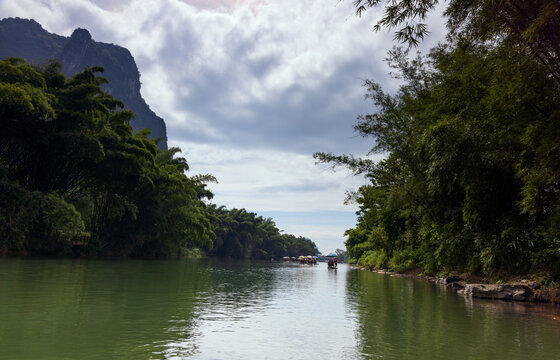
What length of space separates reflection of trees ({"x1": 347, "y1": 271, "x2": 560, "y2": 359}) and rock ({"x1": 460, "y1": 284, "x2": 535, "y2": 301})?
7.44 ft

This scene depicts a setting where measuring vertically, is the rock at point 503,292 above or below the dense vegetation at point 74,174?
below

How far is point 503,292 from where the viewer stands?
14055mm

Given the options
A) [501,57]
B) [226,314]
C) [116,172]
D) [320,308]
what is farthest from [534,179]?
[116,172]

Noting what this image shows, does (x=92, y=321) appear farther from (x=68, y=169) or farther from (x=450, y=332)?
(x=68, y=169)

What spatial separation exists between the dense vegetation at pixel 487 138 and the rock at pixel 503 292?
0.92 meters

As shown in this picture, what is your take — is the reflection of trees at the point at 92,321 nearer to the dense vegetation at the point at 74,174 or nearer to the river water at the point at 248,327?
the river water at the point at 248,327

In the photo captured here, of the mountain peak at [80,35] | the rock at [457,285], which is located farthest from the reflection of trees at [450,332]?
the mountain peak at [80,35]

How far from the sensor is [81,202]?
100 feet

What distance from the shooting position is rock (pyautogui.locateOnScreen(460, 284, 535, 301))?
1359 cm

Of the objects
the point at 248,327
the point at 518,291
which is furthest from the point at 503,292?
the point at 248,327

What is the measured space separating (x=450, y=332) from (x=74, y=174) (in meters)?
31.4

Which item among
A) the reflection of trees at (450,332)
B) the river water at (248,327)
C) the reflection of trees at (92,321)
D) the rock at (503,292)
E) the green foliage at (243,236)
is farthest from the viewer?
the green foliage at (243,236)

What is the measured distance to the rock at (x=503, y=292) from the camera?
535 inches

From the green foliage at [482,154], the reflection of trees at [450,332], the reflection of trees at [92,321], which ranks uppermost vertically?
the green foliage at [482,154]
